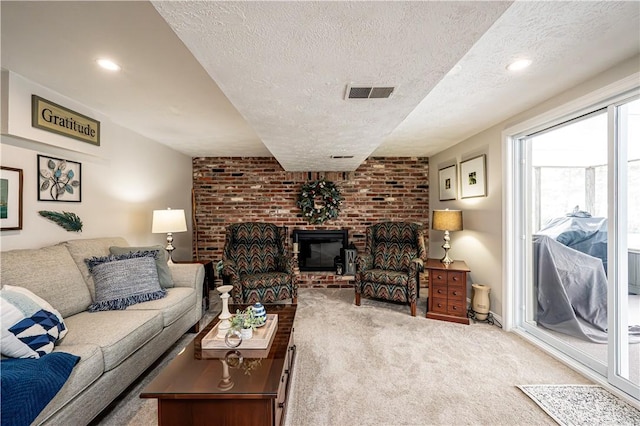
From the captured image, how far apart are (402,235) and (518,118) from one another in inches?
76.9

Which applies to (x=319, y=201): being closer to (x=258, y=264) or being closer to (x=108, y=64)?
(x=258, y=264)

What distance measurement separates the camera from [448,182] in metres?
4.09

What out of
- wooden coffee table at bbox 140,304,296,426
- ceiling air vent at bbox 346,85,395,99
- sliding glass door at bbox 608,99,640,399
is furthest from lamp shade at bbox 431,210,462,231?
wooden coffee table at bbox 140,304,296,426

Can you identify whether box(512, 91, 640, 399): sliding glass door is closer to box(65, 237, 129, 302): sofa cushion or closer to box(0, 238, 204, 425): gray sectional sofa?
box(0, 238, 204, 425): gray sectional sofa

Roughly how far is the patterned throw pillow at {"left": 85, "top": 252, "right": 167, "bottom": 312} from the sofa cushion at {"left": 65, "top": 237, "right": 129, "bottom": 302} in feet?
0.15

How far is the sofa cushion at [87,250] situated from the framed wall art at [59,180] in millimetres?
414

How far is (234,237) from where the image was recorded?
3.96 metres

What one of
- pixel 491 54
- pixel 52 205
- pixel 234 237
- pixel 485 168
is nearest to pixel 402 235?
pixel 485 168

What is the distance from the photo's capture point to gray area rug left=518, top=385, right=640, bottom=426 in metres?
1.66

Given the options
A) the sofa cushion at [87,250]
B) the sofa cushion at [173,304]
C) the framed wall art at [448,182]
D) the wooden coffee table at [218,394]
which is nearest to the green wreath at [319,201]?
the framed wall art at [448,182]

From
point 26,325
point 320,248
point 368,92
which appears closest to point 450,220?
point 320,248

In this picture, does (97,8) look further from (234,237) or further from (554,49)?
(234,237)

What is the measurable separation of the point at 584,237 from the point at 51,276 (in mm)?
4210

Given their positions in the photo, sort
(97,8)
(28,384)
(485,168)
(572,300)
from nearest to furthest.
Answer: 1. (28,384)
2. (97,8)
3. (572,300)
4. (485,168)
